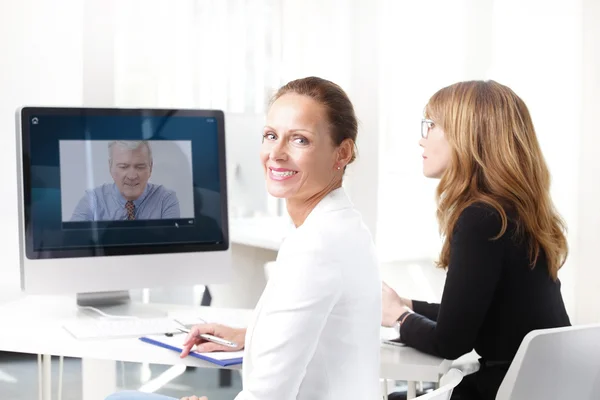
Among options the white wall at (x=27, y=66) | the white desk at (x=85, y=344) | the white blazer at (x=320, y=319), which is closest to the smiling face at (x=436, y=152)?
the white desk at (x=85, y=344)

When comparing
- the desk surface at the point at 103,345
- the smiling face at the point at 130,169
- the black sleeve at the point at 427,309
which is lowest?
the desk surface at the point at 103,345

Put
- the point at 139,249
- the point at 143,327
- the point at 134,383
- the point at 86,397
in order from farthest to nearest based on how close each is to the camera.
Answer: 1. the point at 134,383
2. the point at 86,397
3. the point at 139,249
4. the point at 143,327

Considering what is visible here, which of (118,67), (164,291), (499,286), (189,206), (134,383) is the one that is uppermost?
(118,67)

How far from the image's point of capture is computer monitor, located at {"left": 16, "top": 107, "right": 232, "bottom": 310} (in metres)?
2.38

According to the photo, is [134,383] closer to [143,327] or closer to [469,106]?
[143,327]

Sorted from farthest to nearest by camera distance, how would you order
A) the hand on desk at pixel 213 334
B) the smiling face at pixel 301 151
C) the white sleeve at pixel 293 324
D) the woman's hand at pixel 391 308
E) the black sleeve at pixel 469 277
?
the woman's hand at pixel 391 308, the hand on desk at pixel 213 334, the black sleeve at pixel 469 277, the smiling face at pixel 301 151, the white sleeve at pixel 293 324

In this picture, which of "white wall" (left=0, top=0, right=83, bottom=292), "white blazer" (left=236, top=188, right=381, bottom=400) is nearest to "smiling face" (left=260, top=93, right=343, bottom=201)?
"white blazer" (left=236, top=188, right=381, bottom=400)

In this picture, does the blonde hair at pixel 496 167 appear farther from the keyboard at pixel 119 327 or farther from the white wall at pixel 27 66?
the white wall at pixel 27 66

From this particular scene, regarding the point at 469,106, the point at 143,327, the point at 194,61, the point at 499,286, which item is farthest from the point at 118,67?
the point at 499,286

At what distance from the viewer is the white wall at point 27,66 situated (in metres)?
3.02

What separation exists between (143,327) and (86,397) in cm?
100

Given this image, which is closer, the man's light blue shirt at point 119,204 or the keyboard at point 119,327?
the keyboard at point 119,327

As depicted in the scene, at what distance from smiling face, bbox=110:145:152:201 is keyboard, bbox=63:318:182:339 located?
0.37 meters

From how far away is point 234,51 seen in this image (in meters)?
3.44
